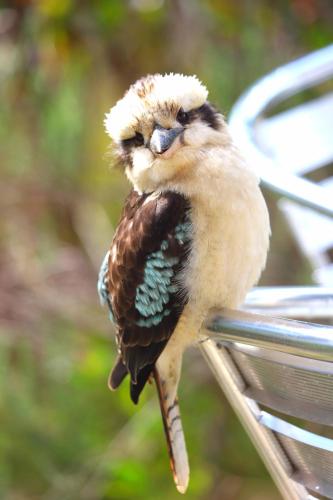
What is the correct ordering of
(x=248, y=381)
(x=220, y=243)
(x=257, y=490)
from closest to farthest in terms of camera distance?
(x=248, y=381), (x=220, y=243), (x=257, y=490)

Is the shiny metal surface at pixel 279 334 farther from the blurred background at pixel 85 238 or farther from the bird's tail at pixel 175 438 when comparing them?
the blurred background at pixel 85 238

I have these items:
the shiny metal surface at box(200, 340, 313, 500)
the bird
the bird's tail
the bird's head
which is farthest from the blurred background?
the shiny metal surface at box(200, 340, 313, 500)

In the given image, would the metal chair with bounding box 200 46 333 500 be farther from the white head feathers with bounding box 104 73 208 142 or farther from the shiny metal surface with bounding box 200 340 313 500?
the white head feathers with bounding box 104 73 208 142

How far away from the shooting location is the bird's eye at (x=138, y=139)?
179cm

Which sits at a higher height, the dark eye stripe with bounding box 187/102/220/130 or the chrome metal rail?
the dark eye stripe with bounding box 187/102/220/130

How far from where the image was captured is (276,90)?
201cm

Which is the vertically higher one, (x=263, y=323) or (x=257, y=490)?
(x=257, y=490)

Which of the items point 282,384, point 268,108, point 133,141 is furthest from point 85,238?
point 282,384

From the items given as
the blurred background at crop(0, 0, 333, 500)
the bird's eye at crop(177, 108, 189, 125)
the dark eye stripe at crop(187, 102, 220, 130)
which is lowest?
the bird's eye at crop(177, 108, 189, 125)

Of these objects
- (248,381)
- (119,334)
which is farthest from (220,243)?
(248,381)

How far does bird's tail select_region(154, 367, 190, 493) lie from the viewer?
1743mm

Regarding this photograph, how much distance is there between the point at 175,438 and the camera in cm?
177

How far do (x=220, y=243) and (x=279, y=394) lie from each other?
0.51 m

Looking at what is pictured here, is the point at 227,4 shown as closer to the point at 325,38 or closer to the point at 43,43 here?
the point at 325,38
